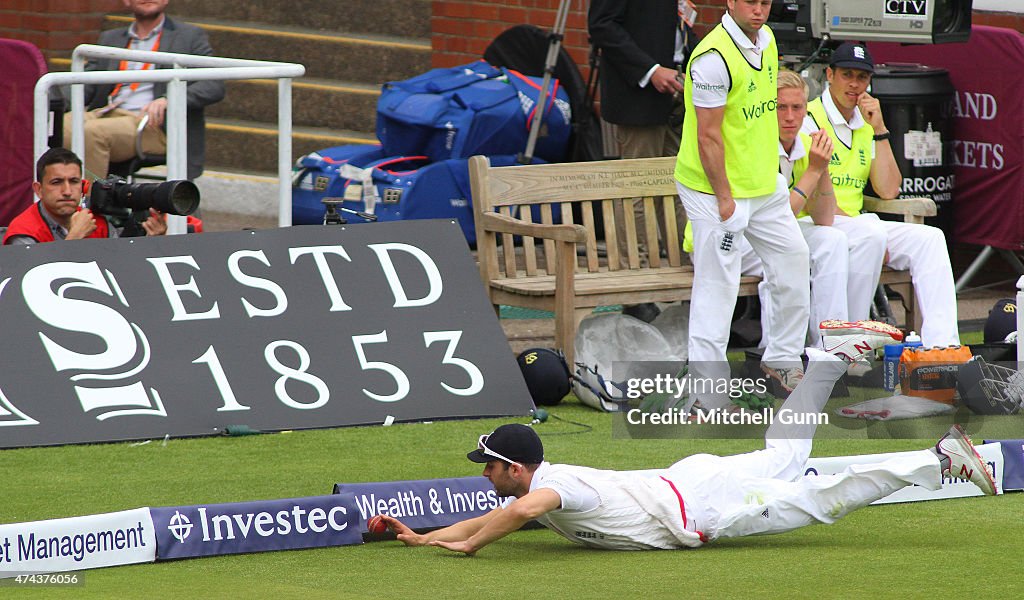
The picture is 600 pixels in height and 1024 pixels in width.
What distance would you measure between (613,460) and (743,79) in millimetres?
1893

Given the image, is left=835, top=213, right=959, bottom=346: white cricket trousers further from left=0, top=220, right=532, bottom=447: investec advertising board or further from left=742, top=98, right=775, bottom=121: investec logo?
left=0, top=220, right=532, bottom=447: investec advertising board

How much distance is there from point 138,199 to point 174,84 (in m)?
0.99

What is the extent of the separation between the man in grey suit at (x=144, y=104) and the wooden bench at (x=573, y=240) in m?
1.83

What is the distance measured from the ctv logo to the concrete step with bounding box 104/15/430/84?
5162 mm

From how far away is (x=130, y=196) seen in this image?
7812mm

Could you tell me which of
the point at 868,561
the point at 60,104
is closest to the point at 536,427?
the point at 868,561

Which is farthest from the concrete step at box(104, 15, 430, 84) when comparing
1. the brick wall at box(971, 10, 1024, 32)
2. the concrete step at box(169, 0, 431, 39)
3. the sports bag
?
the brick wall at box(971, 10, 1024, 32)

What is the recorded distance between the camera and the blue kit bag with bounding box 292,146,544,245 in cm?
1182

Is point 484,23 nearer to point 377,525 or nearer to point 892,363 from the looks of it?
point 892,363

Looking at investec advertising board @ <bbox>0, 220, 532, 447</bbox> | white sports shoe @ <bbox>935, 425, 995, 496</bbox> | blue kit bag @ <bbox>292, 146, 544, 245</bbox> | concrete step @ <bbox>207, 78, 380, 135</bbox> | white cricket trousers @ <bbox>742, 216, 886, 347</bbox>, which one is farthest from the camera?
concrete step @ <bbox>207, 78, 380, 135</bbox>

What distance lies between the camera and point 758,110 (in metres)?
8.00

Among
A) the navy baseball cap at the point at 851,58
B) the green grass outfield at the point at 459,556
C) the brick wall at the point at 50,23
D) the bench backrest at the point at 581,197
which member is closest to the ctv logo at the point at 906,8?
the navy baseball cap at the point at 851,58

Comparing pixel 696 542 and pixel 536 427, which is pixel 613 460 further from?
pixel 696 542

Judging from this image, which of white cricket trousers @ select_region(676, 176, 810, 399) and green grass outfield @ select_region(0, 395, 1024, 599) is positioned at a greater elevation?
white cricket trousers @ select_region(676, 176, 810, 399)
